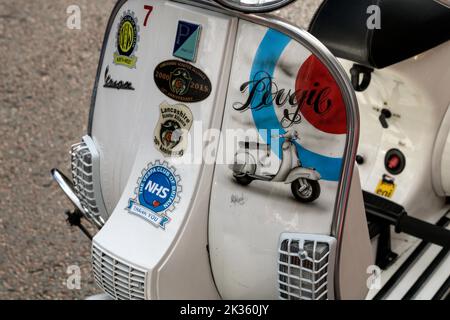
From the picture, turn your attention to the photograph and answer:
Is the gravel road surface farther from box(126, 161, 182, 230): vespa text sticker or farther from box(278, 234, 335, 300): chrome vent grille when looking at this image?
box(278, 234, 335, 300): chrome vent grille

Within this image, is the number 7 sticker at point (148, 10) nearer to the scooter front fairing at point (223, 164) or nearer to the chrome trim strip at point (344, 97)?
the scooter front fairing at point (223, 164)

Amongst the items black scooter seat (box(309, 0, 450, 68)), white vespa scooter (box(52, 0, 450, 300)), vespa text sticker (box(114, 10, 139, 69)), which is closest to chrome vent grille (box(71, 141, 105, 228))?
white vespa scooter (box(52, 0, 450, 300))

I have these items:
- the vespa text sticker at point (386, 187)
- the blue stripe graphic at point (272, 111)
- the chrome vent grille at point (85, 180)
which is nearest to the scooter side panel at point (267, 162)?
the blue stripe graphic at point (272, 111)

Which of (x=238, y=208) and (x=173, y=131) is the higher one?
(x=173, y=131)

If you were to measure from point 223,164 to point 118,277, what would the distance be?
0.35 meters

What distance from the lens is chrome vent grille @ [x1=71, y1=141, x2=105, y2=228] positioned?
1.92m

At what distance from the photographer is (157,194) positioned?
1.70 meters

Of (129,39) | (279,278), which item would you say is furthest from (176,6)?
(279,278)

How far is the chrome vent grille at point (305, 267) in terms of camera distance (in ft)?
5.11

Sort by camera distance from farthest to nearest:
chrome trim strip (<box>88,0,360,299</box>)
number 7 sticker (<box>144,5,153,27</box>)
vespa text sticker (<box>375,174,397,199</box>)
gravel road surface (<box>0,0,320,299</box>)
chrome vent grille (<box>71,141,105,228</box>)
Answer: gravel road surface (<box>0,0,320,299</box>) → vespa text sticker (<box>375,174,397,199</box>) → chrome vent grille (<box>71,141,105,228</box>) → number 7 sticker (<box>144,5,153,27</box>) → chrome trim strip (<box>88,0,360,299</box>)

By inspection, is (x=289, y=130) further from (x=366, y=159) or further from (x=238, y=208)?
(x=366, y=159)

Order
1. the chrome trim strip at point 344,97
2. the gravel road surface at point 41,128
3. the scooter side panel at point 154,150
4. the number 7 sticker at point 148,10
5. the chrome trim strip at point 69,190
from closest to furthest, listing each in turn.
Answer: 1. the chrome trim strip at point 344,97
2. the scooter side panel at point 154,150
3. the number 7 sticker at point 148,10
4. the chrome trim strip at point 69,190
5. the gravel road surface at point 41,128
